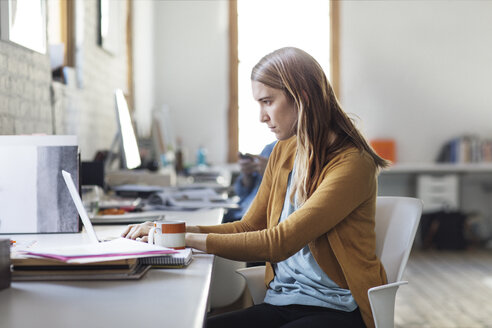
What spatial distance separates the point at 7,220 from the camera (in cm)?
143

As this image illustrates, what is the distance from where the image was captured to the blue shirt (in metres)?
1.32

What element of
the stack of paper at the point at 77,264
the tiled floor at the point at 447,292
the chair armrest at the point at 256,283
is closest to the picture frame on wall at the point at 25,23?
the stack of paper at the point at 77,264

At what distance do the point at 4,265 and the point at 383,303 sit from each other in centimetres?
84

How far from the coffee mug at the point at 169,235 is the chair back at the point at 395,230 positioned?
58 cm

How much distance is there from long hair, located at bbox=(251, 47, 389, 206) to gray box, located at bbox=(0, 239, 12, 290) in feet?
2.40

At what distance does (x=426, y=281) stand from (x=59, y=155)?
3395mm

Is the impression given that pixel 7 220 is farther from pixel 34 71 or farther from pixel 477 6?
pixel 477 6

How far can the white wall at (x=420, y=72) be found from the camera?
19.9ft

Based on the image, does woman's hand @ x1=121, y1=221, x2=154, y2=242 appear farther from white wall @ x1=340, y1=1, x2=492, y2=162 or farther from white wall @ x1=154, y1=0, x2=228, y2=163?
white wall @ x1=340, y1=1, x2=492, y2=162

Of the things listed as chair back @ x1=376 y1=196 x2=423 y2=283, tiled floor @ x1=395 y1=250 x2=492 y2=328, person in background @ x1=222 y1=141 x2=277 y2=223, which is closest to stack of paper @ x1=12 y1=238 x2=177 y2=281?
chair back @ x1=376 y1=196 x2=423 y2=283

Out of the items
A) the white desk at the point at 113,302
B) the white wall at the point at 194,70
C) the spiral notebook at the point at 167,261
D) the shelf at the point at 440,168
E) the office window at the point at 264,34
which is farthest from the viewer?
the office window at the point at 264,34

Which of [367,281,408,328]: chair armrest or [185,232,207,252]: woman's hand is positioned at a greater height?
[185,232,207,252]: woman's hand

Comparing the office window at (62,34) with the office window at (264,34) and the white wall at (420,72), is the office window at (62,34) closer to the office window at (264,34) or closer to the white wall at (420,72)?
the office window at (264,34)

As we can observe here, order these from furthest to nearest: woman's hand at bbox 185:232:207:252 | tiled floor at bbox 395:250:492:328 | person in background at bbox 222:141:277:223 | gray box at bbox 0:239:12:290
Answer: tiled floor at bbox 395:250:492:328, person in background at bbox 222:141:277:223, woman's hand at bbox 185:232:207:252, gray box at bbox 0:239:12:290
